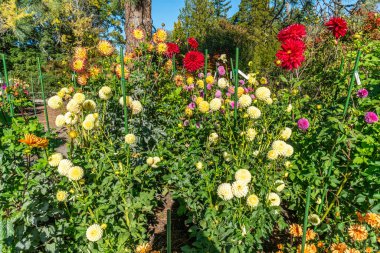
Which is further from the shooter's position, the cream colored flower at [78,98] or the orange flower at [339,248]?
the cream colored flower at [78,98]

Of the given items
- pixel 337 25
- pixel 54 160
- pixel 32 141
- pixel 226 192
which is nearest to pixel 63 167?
pixel 54 160

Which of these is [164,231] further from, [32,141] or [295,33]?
[295,33]

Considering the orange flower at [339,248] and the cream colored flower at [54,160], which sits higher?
the cream colored flower at [54,160]

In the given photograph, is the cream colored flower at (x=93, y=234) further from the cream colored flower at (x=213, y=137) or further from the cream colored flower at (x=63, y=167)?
the cream colored flower at (x=213, y=137)

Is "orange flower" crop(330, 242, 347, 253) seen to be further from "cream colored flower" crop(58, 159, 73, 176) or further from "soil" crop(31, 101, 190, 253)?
"cream colored flower" crop(58, 159, 73, 176)

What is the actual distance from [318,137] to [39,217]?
167 cm

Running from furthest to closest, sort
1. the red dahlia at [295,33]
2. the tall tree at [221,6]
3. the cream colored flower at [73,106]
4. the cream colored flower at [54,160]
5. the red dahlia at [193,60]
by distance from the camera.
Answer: the tall tree at [221,6]
the red dahlia at [193,60]
the red dahlia at [295,33]
the cream colored flower at [73,106]
the cream colored flower at [54,160]

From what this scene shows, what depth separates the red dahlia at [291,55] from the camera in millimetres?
1651

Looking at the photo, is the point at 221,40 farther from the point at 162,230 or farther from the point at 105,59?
the point at 162,230

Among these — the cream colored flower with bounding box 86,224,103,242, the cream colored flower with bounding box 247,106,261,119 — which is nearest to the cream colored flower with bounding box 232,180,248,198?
the cream colored flower with bounding box 247,106,261,119

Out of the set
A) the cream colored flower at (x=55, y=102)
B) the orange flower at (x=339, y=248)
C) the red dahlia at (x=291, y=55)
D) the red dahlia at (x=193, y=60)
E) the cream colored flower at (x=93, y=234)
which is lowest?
the orange flower at (x=339, y=248)

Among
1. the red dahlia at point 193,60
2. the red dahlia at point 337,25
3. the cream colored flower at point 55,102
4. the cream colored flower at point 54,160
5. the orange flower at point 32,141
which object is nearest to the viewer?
the orange flower at point 32,141

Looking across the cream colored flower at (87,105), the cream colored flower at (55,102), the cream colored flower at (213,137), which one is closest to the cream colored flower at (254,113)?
the cream colored flower at (213,137)

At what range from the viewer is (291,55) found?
166cm
